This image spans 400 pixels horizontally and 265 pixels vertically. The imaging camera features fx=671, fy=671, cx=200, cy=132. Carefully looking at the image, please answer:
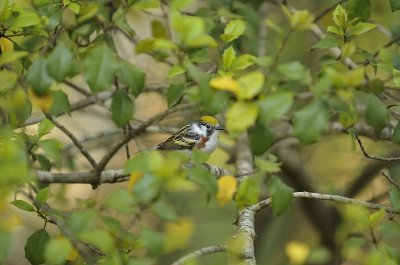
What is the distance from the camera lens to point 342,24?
10.4 feet

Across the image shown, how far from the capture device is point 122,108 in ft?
8.50

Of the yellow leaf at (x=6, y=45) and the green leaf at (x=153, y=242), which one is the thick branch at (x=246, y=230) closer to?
the green leaf at (x=153, y=242)

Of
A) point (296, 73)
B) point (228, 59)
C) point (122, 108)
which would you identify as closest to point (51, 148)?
point (122, 108)

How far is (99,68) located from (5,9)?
0.74m

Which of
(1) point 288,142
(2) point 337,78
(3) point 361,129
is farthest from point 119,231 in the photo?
(1) point 288,142

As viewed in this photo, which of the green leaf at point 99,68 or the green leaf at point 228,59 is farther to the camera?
the green leaf at point 228,59

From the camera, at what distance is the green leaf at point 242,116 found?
2100 millimetres

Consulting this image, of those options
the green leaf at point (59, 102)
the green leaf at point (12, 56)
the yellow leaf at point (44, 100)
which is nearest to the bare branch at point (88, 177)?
the green leaf at point (59, 102)

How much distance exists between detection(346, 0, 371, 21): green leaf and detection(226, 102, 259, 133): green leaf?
1651mm

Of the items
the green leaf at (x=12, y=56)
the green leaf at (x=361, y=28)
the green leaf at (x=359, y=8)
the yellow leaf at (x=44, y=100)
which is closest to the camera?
the green leaf at (x=12, y=56)

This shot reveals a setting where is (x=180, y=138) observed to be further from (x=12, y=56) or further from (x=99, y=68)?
(x=12, y=56)

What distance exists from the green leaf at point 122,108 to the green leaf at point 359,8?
1.53 m

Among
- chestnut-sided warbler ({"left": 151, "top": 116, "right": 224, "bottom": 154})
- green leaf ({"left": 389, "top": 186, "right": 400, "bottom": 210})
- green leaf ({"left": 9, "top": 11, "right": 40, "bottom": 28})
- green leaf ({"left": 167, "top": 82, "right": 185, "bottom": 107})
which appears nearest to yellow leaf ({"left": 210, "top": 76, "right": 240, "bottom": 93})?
green leaf ({"left": 167, "top": 82, "right": 185, "bottom": 107})

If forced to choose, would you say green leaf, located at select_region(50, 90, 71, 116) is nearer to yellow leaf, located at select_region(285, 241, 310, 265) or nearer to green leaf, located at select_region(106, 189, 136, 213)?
green leaf, located at select_region(106, 189, 136, 213)
